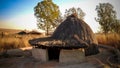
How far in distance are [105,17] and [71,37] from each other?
494cm

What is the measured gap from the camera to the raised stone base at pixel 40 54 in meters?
6.20

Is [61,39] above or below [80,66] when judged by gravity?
above

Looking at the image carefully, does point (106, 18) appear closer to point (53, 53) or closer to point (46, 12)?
point (46, 12)

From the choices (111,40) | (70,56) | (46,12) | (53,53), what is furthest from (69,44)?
(46,12)

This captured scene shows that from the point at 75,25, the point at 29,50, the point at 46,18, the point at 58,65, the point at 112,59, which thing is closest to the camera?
the point at 58,65

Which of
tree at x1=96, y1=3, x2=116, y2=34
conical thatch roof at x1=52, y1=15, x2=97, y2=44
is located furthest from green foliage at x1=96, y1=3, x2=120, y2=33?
conical thatch roof at x1=52, y1=15, x2=97, y2=44

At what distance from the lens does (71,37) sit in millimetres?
6293

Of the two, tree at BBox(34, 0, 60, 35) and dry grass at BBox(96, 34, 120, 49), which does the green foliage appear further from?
tree at BBox(34, 0, 60, 35)

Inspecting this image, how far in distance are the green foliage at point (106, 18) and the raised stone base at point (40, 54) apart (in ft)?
15.6

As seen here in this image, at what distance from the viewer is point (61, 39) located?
6.29m

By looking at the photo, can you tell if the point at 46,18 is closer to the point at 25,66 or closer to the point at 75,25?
the point at 75,25

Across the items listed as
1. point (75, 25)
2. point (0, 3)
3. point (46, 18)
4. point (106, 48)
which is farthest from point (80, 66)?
point (46, 18)

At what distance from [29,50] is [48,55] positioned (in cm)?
199

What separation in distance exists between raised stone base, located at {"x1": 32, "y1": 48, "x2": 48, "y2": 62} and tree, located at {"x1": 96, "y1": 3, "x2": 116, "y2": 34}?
Result: 193 inches
